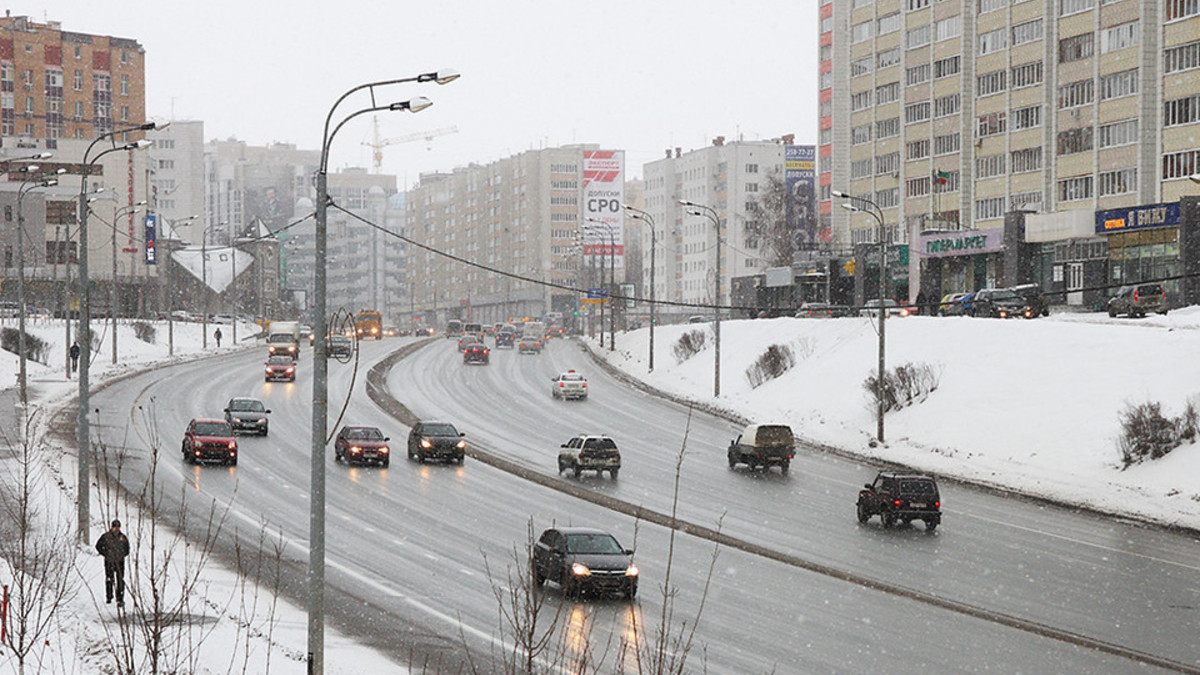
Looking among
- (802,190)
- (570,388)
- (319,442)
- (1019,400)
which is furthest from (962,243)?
(319,442)

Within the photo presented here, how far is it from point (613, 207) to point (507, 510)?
161392 mm

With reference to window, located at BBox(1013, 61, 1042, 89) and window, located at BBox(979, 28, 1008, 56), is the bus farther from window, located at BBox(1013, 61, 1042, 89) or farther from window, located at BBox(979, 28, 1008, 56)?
window, located at BBox(1013, 61, 1042, 89)

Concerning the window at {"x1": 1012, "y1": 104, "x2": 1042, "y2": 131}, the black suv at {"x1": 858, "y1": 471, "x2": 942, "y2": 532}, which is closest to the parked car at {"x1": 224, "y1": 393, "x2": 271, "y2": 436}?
the black suv at {"x1": 858, "y1": 471, "x2": 942, "y2": 532}

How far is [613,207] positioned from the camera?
19412cm

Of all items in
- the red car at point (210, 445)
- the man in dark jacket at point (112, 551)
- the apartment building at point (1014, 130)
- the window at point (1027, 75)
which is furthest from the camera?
the window at point (1027, 75)

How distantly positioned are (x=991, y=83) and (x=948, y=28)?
6.30m

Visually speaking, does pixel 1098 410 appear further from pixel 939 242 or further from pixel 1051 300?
pixel 939 242

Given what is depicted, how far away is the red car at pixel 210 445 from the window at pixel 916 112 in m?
67.8

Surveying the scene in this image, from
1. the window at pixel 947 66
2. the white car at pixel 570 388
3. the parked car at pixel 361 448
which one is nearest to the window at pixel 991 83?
the window at pixel 947 66

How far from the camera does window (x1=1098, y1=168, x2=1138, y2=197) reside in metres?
76.9

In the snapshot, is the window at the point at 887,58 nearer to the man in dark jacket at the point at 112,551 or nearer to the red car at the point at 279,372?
the red car at the point at 279,372

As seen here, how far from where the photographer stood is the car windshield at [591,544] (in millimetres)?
23594

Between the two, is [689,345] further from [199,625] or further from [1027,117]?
[199,625]

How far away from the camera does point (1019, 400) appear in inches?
1889
